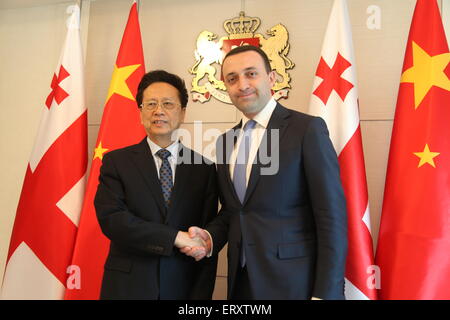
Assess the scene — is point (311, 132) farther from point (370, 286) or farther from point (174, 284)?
point (370, 286)

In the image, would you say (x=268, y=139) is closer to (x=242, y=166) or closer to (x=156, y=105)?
(x=242, y=166)

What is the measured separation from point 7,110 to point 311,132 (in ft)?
8.87

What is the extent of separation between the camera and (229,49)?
8.27 ft

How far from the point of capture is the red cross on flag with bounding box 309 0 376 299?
1.83 metres

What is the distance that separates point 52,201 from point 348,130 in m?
1.84

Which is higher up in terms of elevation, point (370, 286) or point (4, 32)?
point (4, 32)

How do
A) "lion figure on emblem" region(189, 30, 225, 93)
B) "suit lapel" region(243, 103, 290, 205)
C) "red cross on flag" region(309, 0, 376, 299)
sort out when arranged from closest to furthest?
"suit lapel" region(243, 103, 290, 205) → "red cross on flag" region(309, 0, 376, 299) → "lion figure on emblem" region(189, 30, 225, 93)

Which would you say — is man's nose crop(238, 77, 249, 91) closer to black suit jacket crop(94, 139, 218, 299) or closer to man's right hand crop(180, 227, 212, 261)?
black suit jacket crop(94, 139, 218, 299)

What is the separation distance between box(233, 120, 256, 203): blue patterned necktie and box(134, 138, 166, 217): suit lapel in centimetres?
33

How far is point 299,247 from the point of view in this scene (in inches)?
53.1

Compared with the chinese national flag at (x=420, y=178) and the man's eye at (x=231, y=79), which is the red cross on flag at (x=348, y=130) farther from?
the man's eye at (x=231, y=79)

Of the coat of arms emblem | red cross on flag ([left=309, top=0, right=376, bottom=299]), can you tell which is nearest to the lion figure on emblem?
the coat of arms emblem

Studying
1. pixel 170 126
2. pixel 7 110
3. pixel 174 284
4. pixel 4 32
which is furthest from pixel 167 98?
pixel 4 32

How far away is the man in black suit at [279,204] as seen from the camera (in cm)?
131
